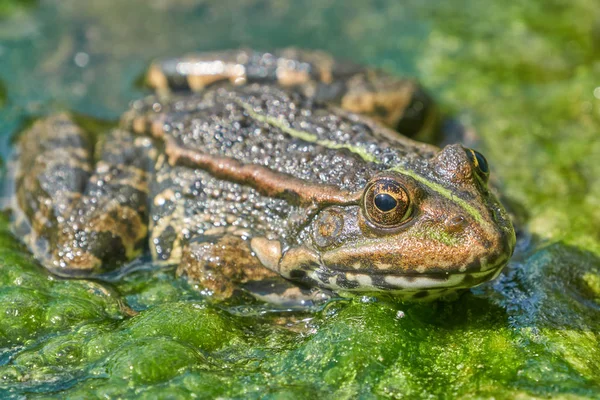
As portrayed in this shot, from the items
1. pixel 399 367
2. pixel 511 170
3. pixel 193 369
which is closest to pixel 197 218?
pixel 193 369

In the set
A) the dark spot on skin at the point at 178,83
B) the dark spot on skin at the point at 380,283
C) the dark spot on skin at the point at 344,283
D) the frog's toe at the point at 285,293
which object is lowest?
the frog's toe at the point at 285,293

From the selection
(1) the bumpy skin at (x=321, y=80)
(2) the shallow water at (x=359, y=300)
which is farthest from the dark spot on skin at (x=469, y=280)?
(1) the bumpy skin at (x=321, y=80)

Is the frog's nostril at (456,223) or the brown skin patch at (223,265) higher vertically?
the frog's nostril at (456,223)

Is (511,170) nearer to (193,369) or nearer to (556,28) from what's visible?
Result: (556,28)

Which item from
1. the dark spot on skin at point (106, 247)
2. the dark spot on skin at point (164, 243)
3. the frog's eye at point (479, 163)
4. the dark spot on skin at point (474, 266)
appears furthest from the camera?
the dark spot on skin at point (164, 243)

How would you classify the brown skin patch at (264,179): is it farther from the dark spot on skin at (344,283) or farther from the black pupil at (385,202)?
the dark spot on skin at (344,283)

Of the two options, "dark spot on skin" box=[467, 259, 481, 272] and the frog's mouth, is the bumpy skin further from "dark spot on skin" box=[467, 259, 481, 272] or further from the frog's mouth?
"dark spot on skin" box=[467, 259, 481, 272]

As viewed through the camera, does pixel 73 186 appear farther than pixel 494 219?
Yes

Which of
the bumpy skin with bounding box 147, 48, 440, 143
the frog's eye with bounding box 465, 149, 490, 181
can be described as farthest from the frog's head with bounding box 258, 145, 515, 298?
the bumpy skin with bounding box 147, 48, 440, 143

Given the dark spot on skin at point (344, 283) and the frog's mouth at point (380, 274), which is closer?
the frog's mouth at point (380, 274)
